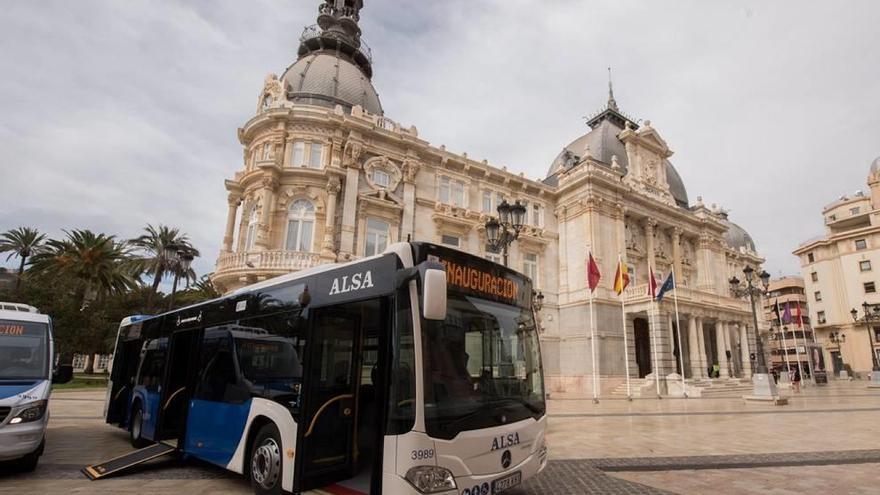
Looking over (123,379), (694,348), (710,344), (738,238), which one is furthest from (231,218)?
(738,238)

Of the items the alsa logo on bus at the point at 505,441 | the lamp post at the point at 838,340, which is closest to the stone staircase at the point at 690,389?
the alsa logo on bus at the point at 505,441

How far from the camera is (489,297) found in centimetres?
578

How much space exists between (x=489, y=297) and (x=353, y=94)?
23920 millimetres

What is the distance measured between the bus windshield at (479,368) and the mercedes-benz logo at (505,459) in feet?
1.15

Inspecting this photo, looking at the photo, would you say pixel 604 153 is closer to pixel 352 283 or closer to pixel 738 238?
pixel 738 238

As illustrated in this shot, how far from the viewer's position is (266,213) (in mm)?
21562

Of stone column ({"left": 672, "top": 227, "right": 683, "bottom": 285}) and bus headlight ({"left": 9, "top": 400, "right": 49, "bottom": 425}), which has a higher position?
stone column ({"left": 672, "top": 227, "right": 683, "bottom": 285})

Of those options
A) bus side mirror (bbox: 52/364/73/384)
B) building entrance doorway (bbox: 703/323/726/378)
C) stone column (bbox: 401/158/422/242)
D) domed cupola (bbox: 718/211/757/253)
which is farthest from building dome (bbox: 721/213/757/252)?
bus side mirror (bbox: 52/364/73/384)

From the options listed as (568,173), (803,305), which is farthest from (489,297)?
(803,305)

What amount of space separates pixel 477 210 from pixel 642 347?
16097mm

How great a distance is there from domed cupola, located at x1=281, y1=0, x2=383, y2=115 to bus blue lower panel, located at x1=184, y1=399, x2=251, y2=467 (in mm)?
21202

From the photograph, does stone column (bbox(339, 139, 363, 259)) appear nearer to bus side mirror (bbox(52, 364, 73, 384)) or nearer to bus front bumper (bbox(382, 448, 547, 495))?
bus side mirror (bbox(52, 364, 73, 384))

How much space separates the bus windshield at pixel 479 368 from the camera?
4.74m

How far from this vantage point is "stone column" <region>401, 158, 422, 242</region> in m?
25.1
